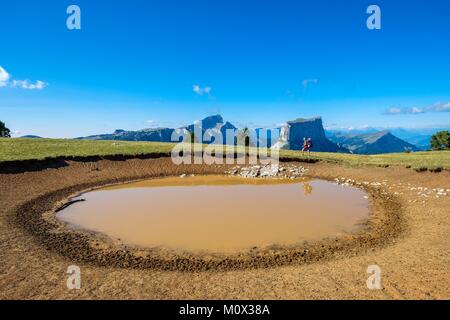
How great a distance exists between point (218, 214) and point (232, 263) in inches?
323

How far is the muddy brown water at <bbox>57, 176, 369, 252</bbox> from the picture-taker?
17266 mm

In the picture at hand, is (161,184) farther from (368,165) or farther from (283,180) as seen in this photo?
(368,165)

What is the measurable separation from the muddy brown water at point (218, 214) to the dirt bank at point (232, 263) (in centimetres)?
142

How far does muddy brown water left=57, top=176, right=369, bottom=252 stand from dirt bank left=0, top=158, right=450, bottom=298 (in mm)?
1417

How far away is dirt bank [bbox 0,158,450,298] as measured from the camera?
1108 centimetres

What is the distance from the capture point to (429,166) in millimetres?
32094

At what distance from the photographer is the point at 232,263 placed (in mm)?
13750

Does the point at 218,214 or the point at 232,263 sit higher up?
the point at 218,214

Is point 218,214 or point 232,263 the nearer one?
point 232,263

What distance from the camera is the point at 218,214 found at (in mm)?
21875

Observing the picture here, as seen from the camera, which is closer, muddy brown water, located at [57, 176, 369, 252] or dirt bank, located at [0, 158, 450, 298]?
dirt bank, located at [0, 158, 450, 298]

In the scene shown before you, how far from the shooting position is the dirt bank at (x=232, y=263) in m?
11.1

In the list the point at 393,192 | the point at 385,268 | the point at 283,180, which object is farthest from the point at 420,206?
the point at 283,180
